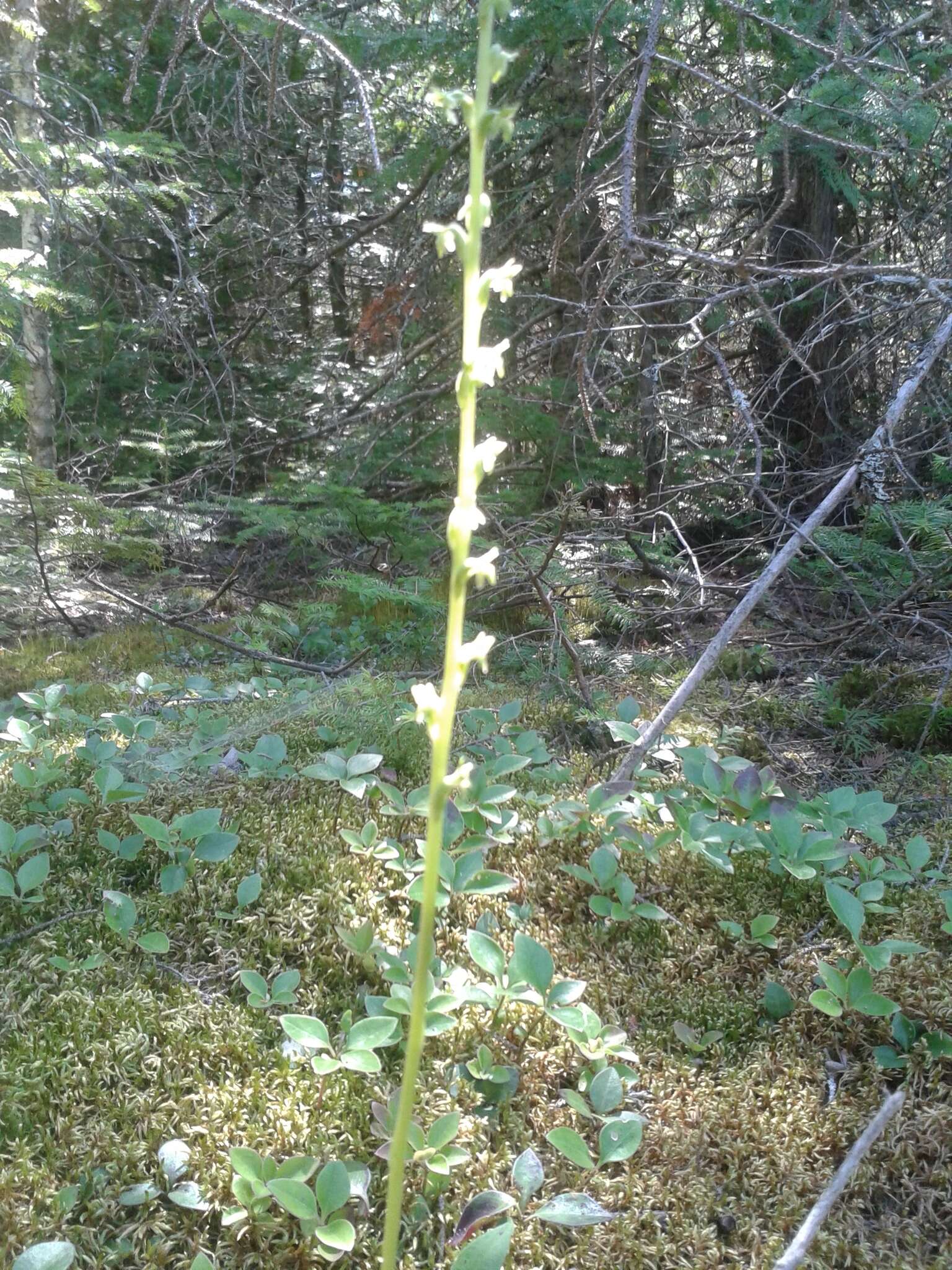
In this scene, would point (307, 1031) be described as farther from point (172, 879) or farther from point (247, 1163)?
point (172, 879)

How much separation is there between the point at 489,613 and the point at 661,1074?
277cm

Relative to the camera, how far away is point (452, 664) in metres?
0.73

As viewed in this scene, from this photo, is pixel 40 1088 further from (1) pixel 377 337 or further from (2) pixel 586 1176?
(1) pixel 377 337

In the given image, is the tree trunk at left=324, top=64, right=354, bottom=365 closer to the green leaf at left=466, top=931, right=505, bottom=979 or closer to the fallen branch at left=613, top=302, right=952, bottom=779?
the fallen branch at left=613, top=302, right=952, bottom=779

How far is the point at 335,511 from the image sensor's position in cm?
467

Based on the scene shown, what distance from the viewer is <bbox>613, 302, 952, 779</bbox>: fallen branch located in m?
2.04

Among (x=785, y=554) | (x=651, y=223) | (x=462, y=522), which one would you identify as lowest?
(x=785, y=554)

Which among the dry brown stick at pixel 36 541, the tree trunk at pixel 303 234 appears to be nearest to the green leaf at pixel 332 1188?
the dry brown stick at pixel 36 541

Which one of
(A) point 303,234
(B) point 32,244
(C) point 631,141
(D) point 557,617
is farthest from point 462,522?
(A) point 303,234

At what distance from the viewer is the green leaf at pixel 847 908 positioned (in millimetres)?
1462

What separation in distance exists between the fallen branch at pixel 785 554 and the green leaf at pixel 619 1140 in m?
0.88

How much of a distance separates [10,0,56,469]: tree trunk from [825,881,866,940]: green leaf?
15.1 ft

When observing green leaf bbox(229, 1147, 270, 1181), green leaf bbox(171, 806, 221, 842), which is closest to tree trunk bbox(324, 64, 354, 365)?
green leaf bbox(171, 806, 221, 842)

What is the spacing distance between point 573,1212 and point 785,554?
1.65m
